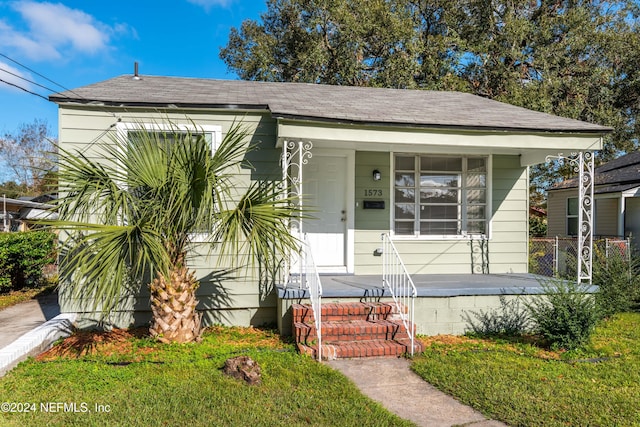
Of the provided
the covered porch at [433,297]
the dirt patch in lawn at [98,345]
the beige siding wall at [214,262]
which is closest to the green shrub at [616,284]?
the covered porch at [433,297]

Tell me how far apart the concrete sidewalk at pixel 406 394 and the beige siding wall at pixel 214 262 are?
200cm

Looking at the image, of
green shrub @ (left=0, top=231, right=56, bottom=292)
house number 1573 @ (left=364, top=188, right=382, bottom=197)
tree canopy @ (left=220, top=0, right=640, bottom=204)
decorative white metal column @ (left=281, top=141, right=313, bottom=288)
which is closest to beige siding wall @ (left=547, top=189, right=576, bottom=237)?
tree canopy @ (left=220, top=0, right=640, bottom=204)

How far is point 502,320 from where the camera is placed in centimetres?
597

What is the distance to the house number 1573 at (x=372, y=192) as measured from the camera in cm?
713

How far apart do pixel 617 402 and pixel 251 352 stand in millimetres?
3757

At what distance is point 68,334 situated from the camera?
546 centimetres

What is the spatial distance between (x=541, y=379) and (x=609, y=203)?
11.7m

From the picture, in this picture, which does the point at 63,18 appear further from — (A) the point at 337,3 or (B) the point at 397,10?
(B) the point at 397,10

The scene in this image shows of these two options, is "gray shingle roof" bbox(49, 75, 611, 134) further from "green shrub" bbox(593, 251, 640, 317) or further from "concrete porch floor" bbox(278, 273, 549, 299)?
"green shrub" bbox(593, 251, 640, 317)

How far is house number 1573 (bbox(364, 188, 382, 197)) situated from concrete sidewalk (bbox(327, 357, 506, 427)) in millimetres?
3149

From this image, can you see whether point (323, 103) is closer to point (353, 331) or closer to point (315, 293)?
point (315, 293)

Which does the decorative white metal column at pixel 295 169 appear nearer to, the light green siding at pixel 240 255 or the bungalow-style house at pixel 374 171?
the bungalow-style house at pixel 374 171

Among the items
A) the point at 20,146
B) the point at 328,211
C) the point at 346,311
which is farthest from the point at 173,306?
the point at 20,146

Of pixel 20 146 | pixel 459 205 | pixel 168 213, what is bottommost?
pixel 168 213
